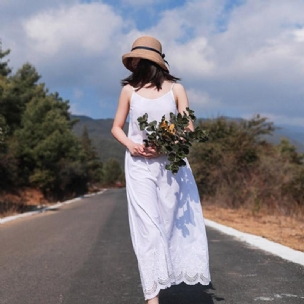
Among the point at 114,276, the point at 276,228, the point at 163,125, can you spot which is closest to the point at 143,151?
the point at 163,125

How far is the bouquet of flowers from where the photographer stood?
3803mm

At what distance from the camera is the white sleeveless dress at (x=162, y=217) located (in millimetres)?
3773

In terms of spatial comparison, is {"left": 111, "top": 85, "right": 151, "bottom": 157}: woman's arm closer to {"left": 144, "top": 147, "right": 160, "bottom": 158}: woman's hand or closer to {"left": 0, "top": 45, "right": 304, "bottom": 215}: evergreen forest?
{"left": 144, "top": 147, "right": 160, "bottom": 158}: woman's hand

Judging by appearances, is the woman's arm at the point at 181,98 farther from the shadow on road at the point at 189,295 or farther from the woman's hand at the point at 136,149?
the shadow on road at the point at 189,295

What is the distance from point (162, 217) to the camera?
3.92 meters

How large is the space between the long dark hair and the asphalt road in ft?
6.70

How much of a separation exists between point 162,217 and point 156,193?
0.19 m

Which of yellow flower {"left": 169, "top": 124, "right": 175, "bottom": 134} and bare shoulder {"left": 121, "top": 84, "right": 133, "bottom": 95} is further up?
bare shoulder {"left": 121, "top": 84, "right": 133, "bottom": 95}

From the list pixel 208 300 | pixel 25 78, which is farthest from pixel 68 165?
pixel 208 300

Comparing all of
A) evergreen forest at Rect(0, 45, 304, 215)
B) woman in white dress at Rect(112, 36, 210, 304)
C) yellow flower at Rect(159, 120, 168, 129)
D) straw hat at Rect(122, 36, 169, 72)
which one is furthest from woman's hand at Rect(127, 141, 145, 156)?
evergreen forest at Rect(0, 45, 304, 215)

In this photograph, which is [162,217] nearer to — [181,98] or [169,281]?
[169,281]

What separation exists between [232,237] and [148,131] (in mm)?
7101

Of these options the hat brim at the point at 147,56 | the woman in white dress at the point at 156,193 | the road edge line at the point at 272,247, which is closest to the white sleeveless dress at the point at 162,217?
the woman in white dress at the point at 156,193

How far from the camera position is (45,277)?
618cm
